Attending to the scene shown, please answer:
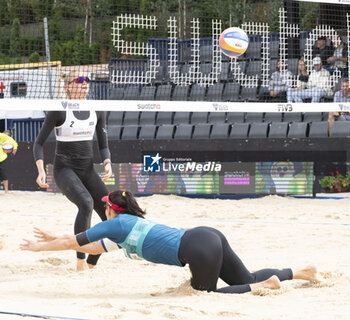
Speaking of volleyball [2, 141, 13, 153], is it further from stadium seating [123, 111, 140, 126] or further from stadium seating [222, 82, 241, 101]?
stadium seating [222, 82, 241, 101]

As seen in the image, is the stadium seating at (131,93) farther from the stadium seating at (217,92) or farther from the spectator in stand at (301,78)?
the spectator in stand at (301,78)

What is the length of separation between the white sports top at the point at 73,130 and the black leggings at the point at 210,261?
196cm

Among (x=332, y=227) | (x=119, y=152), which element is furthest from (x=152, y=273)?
(x=119, y=152)

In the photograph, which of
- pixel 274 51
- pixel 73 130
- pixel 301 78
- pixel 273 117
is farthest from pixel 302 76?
pixel 73 130

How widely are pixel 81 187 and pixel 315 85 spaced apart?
585 centimetres

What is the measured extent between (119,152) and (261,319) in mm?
10640

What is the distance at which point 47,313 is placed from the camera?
13.6ft

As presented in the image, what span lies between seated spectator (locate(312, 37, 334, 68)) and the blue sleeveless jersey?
7.24 metres

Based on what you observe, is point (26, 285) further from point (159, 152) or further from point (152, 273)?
point (159, 152)

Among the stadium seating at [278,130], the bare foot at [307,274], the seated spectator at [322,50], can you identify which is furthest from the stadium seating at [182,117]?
the bare foot at [307,274]

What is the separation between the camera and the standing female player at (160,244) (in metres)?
4.67

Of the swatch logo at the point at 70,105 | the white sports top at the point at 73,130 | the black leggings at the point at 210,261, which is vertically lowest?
the black leggings at the point at 210,261

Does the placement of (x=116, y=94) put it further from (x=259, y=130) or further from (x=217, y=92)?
(x=259, y=130)

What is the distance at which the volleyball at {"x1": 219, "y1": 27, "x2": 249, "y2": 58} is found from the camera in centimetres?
888
